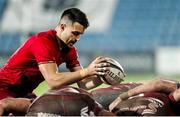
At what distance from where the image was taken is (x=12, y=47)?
18.3m

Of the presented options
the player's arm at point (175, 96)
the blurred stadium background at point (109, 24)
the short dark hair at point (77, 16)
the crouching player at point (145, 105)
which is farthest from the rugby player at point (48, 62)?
the blurred stadium background at point (109, 24)

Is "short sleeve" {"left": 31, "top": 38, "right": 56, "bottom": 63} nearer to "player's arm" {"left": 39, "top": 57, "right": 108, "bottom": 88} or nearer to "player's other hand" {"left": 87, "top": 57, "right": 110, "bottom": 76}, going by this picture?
"player's arm" {"left": 39, "top": 57, "right": 108, "bottom": 88}

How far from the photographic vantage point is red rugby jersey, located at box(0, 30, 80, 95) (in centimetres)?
564

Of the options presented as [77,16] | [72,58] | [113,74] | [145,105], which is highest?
[77,16]

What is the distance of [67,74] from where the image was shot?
5.47 m

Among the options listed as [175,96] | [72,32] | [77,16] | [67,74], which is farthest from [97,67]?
[175,96]

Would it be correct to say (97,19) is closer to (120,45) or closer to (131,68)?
(120,45)

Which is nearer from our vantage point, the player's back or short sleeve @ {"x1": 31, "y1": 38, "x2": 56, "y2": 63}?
the player's back

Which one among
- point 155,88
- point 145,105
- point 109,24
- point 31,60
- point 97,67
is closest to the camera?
point 145,105

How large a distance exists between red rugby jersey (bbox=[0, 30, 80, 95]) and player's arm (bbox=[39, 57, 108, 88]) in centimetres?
15

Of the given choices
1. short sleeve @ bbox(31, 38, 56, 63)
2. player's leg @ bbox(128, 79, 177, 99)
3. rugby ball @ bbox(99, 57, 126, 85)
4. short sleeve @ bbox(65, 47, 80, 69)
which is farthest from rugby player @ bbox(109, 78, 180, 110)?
short sleeve @ bbox(65, 47, 80, 69)

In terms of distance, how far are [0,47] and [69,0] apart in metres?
2.92

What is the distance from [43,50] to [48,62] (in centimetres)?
16

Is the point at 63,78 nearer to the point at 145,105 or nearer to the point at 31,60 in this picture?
the point at 31,60
